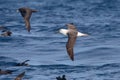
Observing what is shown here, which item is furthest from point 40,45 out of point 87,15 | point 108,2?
point 108,2

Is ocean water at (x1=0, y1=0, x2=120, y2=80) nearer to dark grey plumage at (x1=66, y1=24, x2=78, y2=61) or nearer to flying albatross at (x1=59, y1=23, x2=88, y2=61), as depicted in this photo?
flying albatross at (x1=59, y1=23, x2=88, y2=61)

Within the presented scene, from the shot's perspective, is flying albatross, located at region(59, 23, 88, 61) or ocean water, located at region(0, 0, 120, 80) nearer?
flying albatross, located at region(59, 23, 88, 61)

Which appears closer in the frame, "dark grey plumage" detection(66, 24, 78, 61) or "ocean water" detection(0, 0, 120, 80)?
"dark grey plumage" detection(66, 24, 78, 61)

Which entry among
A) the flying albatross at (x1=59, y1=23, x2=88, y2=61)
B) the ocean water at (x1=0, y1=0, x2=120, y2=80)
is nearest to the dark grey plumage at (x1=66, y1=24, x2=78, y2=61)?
the flying albatross at (x1=59, y1=23, x2=88, y2=61)

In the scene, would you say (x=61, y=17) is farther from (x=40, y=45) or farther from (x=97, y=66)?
(x=97, y=66)

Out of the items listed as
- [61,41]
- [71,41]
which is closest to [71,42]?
[71,41]

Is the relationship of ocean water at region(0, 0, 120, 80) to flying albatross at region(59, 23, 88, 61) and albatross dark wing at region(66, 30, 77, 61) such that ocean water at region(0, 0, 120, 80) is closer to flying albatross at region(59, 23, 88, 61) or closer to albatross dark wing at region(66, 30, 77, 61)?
flying albatross at region(59, 23, 88, 61)

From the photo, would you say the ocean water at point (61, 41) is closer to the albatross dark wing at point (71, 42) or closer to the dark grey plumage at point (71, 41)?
the dark grey plumage at point (71, 41)

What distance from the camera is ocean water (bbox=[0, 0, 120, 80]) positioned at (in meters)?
25.0

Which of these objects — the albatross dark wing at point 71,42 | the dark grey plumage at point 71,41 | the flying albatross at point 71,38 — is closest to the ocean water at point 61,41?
the flying albatross at point 71,38

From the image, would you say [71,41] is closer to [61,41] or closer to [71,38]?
[71,38]

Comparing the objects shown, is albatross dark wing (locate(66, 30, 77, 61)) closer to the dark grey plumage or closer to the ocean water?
the dark grey plumage

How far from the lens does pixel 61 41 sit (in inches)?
1253

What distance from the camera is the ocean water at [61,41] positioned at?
25.0 metres
